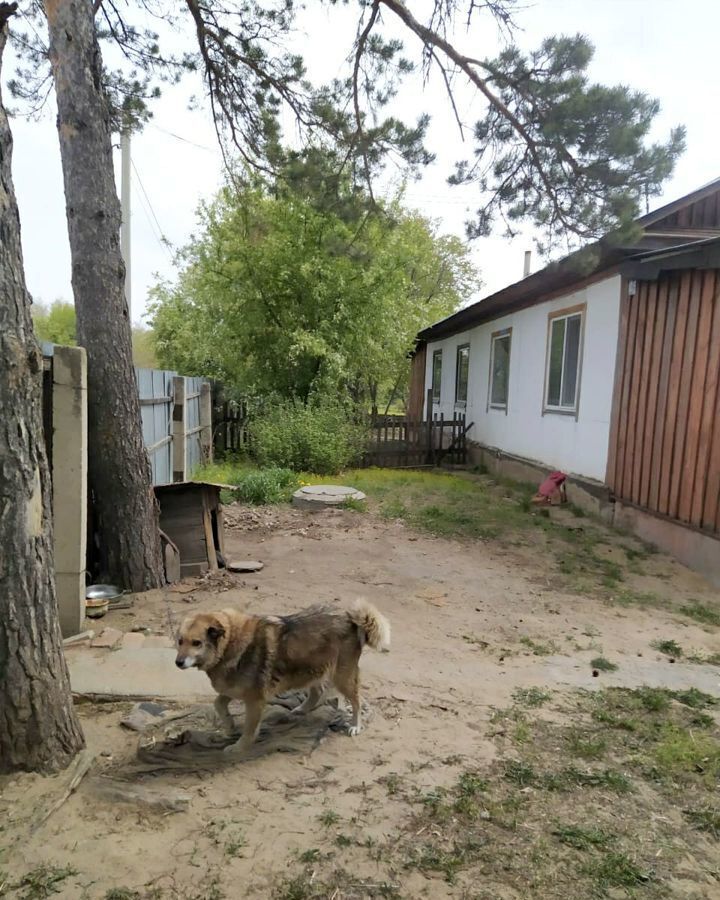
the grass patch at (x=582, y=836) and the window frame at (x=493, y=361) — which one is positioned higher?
the window frame at (x=493, y=361)

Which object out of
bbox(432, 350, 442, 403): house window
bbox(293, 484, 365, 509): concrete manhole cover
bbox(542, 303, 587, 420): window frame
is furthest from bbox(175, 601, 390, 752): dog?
bbox(432, 350, 442, 403): house window

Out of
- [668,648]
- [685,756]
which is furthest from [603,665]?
[685,756]

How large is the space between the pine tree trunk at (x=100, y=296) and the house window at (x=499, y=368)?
30.6 ft

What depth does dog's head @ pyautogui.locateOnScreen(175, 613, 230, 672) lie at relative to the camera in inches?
117

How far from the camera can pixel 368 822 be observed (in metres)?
2.58

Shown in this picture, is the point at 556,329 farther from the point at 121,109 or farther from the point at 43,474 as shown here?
the point at 43,474

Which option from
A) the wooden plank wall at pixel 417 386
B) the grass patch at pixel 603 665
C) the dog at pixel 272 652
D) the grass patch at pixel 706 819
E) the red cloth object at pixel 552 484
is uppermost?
the wooden plank wall at pixel 417 386

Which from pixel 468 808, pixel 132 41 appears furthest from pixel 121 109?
pixel 468 808

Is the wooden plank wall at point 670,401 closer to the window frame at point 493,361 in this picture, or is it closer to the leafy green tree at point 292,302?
the window frame at point 493,361

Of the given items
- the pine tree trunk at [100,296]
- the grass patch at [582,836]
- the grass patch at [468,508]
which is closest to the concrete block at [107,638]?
the pine tree trunk at [100,296]

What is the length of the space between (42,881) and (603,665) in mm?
3515

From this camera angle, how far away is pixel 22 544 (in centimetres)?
271

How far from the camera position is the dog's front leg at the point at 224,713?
322 cm

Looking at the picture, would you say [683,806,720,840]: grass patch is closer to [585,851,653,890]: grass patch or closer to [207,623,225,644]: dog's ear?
[585,851,653,890]: grass patch
